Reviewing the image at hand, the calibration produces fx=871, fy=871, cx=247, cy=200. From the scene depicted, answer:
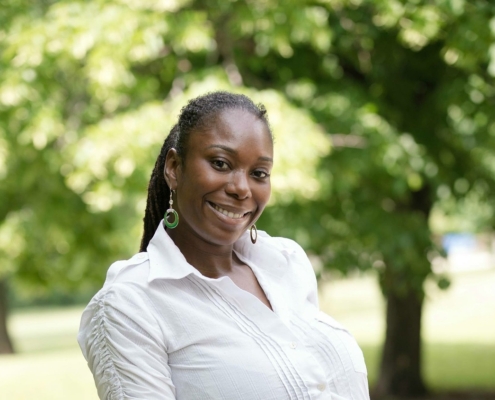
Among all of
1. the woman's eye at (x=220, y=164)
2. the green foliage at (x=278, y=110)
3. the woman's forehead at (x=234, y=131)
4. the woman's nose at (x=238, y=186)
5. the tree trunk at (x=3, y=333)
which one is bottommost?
the tree trunk at (x=3, y=333)

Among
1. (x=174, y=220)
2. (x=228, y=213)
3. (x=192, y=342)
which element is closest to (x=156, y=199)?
(x=174, y=220)

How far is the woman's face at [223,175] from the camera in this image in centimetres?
208

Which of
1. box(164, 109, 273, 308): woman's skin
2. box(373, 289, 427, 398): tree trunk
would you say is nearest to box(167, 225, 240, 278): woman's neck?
box(164, 109, 273, 308): woman's skin

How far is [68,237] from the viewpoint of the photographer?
29.7ft

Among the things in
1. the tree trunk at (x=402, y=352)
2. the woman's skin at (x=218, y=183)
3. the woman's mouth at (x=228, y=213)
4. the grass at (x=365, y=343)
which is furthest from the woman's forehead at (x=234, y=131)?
the tree trunk at (x=402, y=352)

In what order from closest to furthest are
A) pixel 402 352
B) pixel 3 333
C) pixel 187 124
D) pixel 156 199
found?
1. pixel 187 124
2. pixel 156 199
3. pixel 402 352
4. pixel 3 333

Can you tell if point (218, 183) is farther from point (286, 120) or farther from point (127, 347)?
point (286, 120)

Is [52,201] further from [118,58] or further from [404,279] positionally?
[404,279]

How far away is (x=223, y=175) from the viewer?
6.83 feet

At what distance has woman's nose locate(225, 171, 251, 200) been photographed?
6.86 ft

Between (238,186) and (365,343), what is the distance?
17.5m

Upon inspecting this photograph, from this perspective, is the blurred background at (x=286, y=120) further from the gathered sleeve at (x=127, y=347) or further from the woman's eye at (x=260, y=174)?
the gathered sleeve at (x=127, y=347)

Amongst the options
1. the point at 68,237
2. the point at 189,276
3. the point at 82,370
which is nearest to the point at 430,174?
the point at 68,237

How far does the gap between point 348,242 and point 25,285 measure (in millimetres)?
4990
